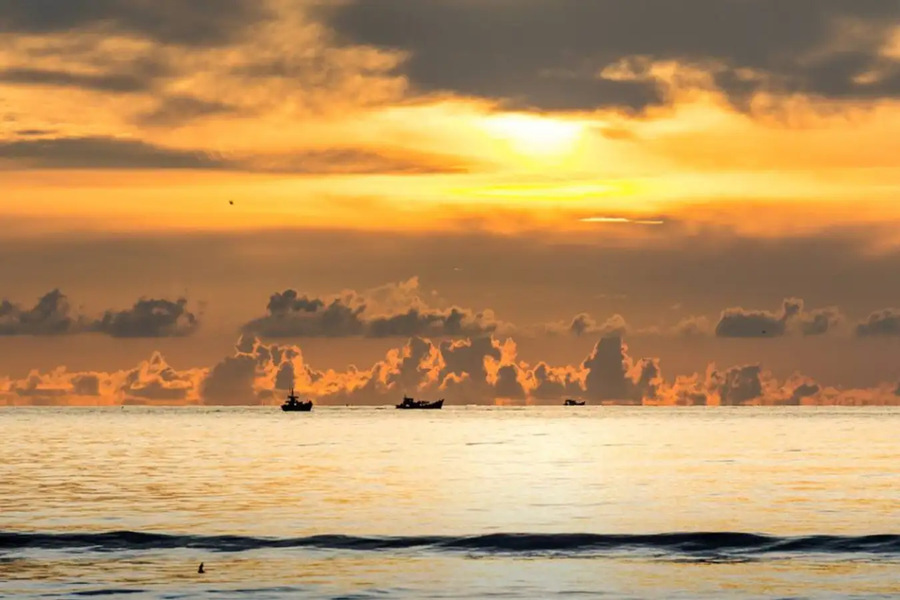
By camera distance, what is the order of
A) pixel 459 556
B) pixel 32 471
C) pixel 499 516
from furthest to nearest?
pixel 32 471 < pixel 499 516 < pixel 459 556

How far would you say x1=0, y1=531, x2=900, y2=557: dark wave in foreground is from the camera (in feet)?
288

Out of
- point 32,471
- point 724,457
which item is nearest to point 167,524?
point 32,471

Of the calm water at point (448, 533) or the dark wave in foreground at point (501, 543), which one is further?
the dark wave in foreground at point (501, 543)

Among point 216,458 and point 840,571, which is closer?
point 840,571

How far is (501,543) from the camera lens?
92125mm

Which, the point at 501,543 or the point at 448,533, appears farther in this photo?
the point at 448,533

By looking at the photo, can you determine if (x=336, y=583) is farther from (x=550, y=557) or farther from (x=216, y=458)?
(x=216, y=458)

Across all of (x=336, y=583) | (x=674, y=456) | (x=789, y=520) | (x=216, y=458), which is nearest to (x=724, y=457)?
(x=674, y=456)

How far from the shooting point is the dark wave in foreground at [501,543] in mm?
87750

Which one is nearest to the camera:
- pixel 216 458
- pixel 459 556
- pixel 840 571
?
pixel 840 571

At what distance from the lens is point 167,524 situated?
9825 cm

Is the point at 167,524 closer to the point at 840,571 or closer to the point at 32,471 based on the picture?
the point at 840,571

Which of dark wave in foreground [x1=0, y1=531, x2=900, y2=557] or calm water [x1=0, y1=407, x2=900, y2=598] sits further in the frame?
dark wave in foreground [x1=0, y1=531, x2=900, y2=557]

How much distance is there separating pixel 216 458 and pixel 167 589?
12117 centimetres
